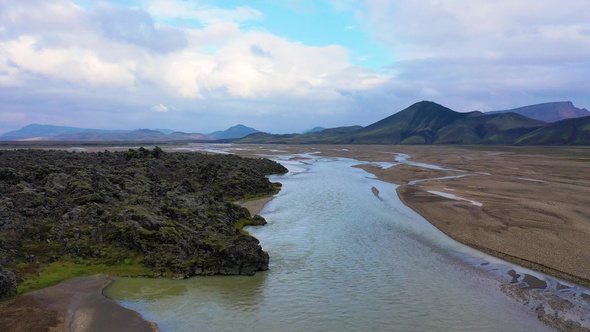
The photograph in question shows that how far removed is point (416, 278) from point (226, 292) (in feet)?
45.6

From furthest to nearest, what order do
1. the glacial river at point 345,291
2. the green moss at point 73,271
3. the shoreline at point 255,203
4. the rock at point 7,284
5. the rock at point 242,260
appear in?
the shoreline at point 255,203, the rock at point 242,260, the green moss at point 73,271, the rock at point 7,284, the glacial river at point 345,291

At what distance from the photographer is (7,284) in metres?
22.8

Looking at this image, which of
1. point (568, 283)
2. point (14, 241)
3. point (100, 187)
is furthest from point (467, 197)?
point (14, 241)

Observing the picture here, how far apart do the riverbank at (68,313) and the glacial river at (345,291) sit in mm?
1022

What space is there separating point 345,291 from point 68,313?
675 inches

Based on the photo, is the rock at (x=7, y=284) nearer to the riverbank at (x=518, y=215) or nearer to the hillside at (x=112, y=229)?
the hillside at (x=112, y=229)

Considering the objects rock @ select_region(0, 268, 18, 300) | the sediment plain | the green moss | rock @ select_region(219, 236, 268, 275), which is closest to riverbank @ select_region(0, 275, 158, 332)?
rock @ select_region(0, 268, 18, 300)

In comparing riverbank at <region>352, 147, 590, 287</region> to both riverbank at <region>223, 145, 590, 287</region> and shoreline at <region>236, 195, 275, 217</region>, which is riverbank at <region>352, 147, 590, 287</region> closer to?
riverbank at <region>223, 145, 590, 287</region>

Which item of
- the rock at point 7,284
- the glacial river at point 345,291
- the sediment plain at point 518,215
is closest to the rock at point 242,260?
the glacial river at point 345,291

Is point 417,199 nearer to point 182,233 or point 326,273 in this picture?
point 326,273

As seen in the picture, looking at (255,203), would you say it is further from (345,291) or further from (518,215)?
(518,215)

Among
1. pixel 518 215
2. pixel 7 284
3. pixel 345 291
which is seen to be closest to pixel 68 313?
pixel 7 284

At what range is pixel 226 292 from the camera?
25.9 m

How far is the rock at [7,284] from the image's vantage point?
2250 centimetres
